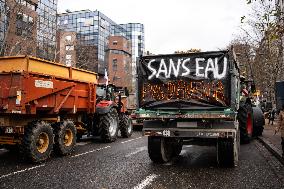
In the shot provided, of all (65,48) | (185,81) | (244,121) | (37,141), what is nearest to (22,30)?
(37,141)

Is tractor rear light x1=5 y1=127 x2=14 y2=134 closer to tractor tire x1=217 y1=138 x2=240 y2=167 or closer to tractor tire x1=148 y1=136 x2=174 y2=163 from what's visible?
tractor tire x1=148 y1=136 x2=174 y2=163

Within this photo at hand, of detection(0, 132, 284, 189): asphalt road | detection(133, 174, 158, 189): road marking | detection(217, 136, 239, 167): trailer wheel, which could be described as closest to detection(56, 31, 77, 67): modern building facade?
detection(0, 132, 284, 189): asphalt road

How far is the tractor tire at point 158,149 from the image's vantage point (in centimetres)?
916

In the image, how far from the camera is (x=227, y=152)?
333 inches

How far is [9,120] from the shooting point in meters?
9.66

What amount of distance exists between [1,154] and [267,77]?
91.5ft

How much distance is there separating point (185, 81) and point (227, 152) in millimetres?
2030

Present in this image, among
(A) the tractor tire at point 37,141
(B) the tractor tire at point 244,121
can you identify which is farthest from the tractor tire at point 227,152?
(A) the tractor tire at point 37,141

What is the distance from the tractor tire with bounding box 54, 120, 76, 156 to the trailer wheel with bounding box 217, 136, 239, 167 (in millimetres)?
4818

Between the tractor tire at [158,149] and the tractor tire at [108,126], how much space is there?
4.95 metres

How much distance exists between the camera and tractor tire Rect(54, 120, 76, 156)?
10623 millimetres

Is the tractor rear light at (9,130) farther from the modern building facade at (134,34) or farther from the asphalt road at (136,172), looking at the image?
the modern building facade at (134,34)

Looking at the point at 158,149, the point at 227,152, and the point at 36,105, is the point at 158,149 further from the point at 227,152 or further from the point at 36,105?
the point at 36,105

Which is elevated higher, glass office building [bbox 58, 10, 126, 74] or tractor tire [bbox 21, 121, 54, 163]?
glass office building [bbox 58, 10, 126, 74]
